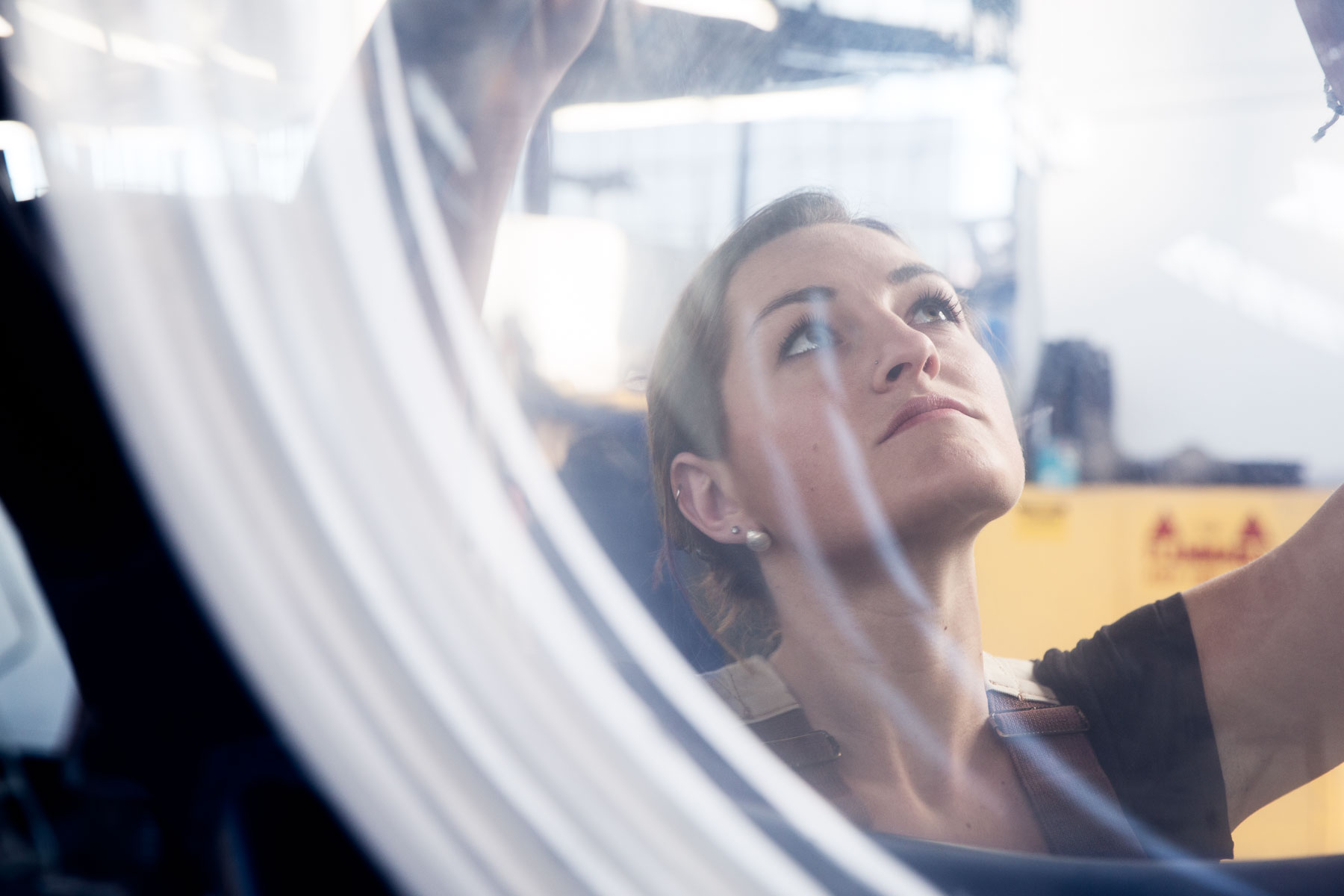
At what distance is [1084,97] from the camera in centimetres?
54

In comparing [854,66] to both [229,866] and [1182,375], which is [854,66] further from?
[229,866]

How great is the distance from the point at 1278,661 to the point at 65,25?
2.60 feet

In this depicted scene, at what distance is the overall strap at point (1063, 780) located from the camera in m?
Result: 0.50

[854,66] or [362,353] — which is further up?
[854,66]

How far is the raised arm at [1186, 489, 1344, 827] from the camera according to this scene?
510mm

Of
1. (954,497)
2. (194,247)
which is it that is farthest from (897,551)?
(194,247)

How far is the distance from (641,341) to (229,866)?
1.38 feet

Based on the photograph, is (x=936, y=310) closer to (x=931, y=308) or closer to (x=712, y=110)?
(x=931, y=308)

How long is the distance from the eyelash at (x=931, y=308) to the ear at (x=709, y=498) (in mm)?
98

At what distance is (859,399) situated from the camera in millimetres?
519

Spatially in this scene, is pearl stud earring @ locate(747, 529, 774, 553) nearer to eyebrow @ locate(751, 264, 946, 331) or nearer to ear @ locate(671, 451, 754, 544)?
ear @ locate(671, 451, 754, 544)

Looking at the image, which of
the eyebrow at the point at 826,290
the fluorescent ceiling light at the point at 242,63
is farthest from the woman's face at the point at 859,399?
the fluorescent ceiling light at the point at 242,63

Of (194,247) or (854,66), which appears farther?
(854,66)

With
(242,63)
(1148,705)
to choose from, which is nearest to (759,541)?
(1148,705)
